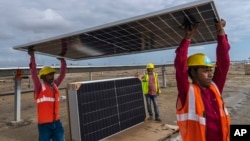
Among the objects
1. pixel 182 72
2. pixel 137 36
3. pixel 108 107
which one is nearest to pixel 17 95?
pixel 108 107

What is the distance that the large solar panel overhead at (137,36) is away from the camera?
4395 mm

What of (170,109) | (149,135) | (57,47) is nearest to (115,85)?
(149,135)

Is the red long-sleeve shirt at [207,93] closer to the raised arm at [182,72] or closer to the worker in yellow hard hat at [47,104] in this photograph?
the raised arm at [182,72]

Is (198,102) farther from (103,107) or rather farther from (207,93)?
(103,107)

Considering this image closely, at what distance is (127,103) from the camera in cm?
939

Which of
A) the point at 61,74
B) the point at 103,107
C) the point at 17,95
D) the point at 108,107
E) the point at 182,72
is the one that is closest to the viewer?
the point at 182,72

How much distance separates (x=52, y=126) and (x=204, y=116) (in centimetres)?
381

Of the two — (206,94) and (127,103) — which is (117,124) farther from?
(206,94)

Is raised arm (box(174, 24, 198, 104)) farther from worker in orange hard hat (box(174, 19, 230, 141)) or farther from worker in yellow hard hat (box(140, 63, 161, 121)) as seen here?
worker in yellow hard hat (box(140, 63, 161, 121))

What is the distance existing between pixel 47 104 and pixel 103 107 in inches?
80.0

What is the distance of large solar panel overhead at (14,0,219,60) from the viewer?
4.39 meters

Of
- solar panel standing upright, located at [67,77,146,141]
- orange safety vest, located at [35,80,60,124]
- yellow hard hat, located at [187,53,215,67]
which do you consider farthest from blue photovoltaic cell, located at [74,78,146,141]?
yellow hard hat, located at [187,53,215,67]

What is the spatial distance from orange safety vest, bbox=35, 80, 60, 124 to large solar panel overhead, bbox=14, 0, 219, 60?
964mm

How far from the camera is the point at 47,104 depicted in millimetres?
6508
